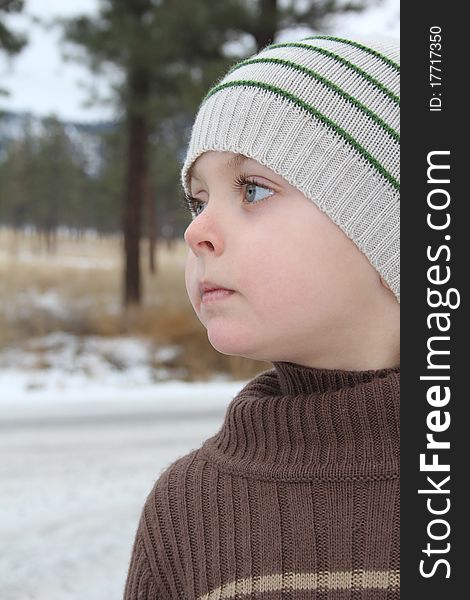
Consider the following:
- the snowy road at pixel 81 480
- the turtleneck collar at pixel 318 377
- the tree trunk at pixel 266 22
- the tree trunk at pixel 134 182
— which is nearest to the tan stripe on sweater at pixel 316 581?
the turtleneck collar at pixel 318 377

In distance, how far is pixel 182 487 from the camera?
825 mm

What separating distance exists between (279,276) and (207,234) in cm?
8

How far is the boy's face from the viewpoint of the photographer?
2.40ft

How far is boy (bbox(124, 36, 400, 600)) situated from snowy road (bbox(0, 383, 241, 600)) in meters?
0.75

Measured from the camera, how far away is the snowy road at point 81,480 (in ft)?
4.95

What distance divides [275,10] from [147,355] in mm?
2593

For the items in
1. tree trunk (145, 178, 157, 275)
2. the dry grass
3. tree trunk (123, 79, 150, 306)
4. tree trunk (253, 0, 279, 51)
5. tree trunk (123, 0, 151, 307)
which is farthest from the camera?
tree trunk (145, 178, 157, 275)

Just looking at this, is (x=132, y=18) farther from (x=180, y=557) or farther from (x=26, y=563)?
(x=180, y=557)

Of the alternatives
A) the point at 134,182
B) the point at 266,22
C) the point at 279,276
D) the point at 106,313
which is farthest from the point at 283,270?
the point at 134,182

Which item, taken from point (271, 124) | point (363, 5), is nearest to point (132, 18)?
point (363, 5)

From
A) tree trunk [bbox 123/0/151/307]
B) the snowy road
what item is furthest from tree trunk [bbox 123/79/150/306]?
the snowy road

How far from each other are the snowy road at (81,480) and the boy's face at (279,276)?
Answer: 0.87 m

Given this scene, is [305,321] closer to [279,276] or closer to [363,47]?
[279,276]

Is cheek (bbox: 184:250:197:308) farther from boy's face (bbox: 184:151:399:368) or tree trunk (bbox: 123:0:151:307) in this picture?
tree trunk (bbox: 123:0:151:307)
